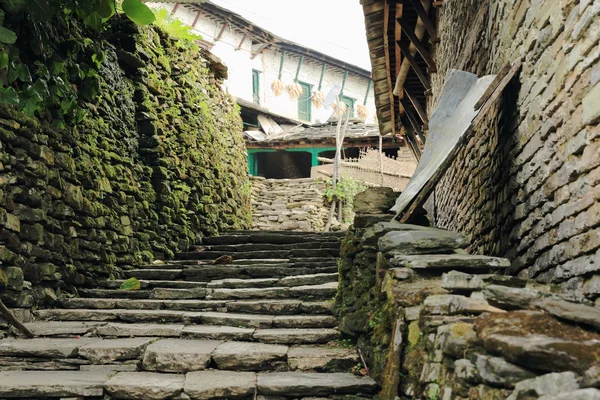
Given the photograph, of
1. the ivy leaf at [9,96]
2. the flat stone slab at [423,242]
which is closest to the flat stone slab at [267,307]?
the flat stone slab at [423,242]

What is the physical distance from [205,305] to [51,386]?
1.97 meters

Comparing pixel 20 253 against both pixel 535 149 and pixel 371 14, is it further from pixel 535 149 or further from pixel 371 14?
pixel 371 14

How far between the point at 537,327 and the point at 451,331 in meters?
0.44

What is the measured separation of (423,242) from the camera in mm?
3180

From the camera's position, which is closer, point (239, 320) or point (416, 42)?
point (239, 320)

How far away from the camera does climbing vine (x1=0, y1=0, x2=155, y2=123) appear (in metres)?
3.88

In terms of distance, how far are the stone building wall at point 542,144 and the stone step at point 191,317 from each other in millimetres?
1696

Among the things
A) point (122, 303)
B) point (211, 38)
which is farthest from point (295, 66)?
point (122, 303)

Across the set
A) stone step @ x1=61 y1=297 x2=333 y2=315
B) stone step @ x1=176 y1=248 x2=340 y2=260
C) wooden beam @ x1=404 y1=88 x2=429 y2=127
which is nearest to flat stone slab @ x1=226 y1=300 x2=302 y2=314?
stone step @ x1=61 y1=297 x2=333 y2=315

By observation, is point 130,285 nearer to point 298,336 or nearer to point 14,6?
point 298,336

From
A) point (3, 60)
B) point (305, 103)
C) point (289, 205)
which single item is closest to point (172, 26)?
point (3, 60)

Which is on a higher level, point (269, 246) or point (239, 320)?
point (269, 246)

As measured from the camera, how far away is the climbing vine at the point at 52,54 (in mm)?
3883

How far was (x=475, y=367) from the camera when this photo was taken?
1.72m
